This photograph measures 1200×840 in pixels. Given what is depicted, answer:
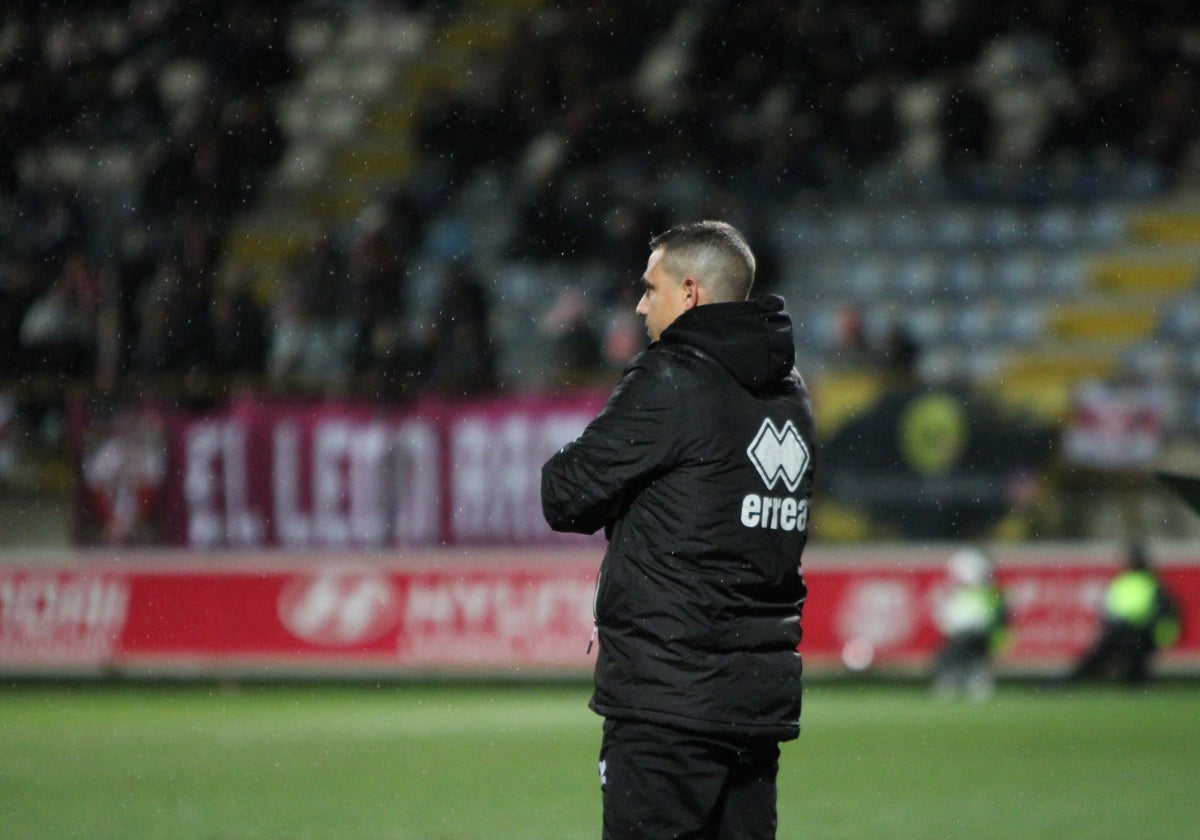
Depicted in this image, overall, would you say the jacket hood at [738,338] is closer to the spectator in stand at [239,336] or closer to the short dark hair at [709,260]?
the short dark hair at [709,260]

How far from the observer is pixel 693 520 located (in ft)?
10.9

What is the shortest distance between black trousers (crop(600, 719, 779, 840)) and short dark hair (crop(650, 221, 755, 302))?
0.81 meters

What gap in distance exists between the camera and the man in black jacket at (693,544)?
10.8 feet

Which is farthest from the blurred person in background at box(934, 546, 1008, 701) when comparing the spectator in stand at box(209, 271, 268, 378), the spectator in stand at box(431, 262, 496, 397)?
the spectator in stand at box(209, 271, 268, 378)

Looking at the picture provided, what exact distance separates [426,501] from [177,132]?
4886mm

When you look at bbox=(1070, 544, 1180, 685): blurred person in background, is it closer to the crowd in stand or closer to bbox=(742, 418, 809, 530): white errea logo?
the crowd in stand

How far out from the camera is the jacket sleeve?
3.28 meters

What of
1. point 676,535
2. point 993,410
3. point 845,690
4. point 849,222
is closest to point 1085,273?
point 849,222

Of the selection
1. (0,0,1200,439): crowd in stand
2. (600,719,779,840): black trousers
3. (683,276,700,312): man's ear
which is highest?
(0,0,1200,439): crowd in stand

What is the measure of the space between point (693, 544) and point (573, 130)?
503 inches

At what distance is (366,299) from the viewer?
14320mm

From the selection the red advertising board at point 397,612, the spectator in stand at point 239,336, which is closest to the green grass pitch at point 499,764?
the red advertising board at point 397,612

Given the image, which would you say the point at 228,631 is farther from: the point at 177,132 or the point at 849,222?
the point at 849,222

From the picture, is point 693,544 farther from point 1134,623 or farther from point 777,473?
point 1134,623
